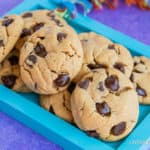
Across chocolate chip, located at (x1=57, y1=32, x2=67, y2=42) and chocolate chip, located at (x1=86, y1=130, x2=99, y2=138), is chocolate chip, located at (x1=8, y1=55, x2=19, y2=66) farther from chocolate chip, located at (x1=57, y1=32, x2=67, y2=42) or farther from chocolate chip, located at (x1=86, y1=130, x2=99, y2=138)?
chocolate chip, located at (x1=86, y1=130, x2=99, y2=138)

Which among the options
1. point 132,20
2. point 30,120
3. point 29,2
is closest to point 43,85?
point 30,120

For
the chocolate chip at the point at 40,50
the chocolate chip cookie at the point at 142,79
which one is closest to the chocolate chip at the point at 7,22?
the chocolate chip at the point at 40,50

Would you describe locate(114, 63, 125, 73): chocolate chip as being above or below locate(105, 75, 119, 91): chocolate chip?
below

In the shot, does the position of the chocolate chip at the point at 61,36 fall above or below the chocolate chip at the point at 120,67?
above

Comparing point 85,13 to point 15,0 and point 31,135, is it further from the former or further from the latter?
point 31,135

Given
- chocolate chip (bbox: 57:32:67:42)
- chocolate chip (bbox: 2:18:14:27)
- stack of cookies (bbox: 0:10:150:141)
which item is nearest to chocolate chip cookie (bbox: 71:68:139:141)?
stack of cookies (bbox: 0:10:150:141)

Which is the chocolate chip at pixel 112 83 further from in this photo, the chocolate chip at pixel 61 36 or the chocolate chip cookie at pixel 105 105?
the chocolate chip at pixel 61 36
